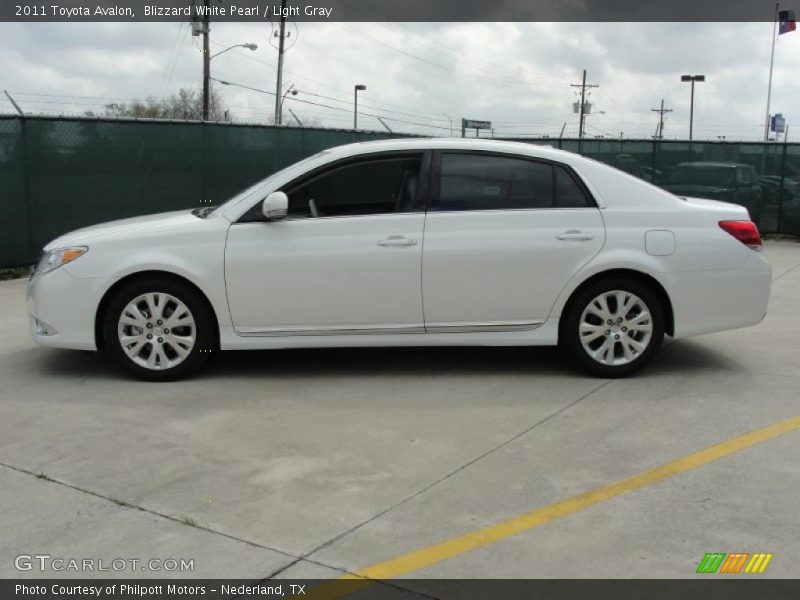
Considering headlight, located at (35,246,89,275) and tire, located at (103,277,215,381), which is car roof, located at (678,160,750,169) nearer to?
tire, located at (103,277,215,381)

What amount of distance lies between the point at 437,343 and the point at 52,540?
3052mm

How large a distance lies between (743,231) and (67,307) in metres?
4.90

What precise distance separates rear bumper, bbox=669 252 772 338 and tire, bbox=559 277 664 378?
179mm

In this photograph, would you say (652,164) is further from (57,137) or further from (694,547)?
(694,547)

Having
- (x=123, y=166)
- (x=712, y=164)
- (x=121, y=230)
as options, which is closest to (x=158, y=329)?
(x=121, y=230)

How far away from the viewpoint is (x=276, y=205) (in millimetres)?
5602

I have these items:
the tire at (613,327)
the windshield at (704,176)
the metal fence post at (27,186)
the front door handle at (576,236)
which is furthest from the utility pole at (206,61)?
the tire at (613,327)

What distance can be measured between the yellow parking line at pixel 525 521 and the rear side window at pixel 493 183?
86.2 inches

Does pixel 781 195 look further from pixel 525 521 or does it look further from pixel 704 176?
pixel 525 521

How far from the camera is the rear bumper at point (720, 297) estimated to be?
5.82 metres

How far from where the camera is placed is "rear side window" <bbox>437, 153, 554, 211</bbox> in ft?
19.2

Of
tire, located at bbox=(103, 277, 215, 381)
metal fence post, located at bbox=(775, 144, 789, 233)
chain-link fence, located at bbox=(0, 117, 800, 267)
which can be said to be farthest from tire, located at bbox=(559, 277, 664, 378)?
metal fence post, located at bbox=(775, 144, 789, 233)
